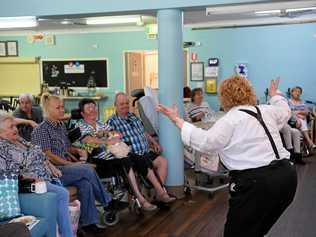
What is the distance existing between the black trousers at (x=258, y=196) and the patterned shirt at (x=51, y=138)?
6.57 ft

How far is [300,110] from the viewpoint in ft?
24.7

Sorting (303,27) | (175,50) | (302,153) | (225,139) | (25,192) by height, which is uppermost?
(303,27)

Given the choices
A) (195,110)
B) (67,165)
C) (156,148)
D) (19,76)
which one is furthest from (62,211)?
(19,76)

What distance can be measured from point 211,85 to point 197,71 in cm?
40

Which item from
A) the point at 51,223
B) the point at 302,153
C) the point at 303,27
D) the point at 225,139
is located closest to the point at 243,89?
the point at 225,139

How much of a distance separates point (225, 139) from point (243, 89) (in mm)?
357

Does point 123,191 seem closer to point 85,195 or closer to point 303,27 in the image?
point 85,195

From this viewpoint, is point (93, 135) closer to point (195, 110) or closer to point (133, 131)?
point (133, 131)

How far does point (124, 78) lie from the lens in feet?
31.0

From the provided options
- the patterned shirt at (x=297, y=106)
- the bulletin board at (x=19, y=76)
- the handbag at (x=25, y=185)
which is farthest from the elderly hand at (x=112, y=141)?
the bulletin board at (x=19, y=76)

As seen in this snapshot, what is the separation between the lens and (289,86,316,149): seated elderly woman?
289 inches

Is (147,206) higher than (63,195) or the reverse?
the reverse

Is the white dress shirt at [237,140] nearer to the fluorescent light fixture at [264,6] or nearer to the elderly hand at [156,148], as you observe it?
the fluorescent light fixture at [264,6]

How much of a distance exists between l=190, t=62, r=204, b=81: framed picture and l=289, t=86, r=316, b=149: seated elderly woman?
1.81 metres
